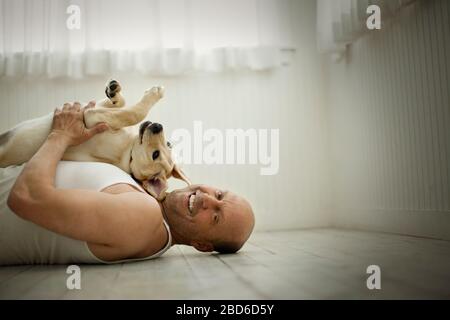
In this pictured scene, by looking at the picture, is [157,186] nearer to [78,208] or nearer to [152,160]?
[152,160]

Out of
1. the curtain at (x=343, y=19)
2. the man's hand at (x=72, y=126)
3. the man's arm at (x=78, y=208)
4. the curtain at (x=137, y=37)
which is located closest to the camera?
the man's arm at (x=78, y=208)

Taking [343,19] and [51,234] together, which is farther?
[343,19]

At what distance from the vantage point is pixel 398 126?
2268mm

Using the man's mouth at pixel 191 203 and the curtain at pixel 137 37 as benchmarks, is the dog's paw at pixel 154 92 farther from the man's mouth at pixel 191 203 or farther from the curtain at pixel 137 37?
the curtain at pixel 137 37

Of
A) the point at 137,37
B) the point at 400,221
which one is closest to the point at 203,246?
the point at 400,221

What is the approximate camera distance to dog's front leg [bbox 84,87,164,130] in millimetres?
1608

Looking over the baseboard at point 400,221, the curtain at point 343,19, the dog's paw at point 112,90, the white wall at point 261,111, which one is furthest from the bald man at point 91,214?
the white wall at point 261,111

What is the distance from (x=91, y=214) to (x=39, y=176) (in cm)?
20

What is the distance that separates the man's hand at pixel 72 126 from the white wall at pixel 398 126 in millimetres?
1427

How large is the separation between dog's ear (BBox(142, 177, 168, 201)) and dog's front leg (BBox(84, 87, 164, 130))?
231mm

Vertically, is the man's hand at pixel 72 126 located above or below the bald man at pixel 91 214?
above

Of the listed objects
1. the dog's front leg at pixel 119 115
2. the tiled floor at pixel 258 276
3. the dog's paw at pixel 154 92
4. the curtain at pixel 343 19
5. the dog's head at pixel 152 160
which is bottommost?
the tiled floor at pixel 258 276

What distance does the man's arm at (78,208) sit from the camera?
1.25 meters

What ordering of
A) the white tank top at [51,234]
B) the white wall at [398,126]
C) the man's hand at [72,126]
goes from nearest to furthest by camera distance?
the white tank top at [51,234] < the man's hand at [72,126] < the white wall at [398,126]
